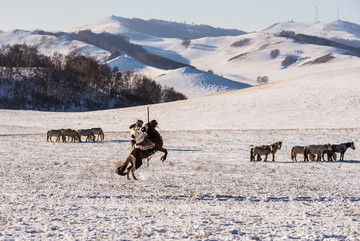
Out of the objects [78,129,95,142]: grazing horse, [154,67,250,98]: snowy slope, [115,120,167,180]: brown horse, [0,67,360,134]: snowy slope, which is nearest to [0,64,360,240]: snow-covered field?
[115,120,167,180]: brown horse

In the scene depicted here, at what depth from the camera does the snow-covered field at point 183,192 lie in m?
8.91

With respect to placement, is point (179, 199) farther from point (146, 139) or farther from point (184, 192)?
point (146, 139)

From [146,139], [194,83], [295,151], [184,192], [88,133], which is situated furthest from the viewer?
[194,83]

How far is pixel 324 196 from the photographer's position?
1295cm

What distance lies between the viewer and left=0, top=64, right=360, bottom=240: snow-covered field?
8906 mm

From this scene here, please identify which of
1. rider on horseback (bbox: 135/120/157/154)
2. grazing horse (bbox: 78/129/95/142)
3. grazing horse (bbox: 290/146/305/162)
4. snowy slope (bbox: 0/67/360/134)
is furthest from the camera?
snowy slope (bbox: 0/67/360/134)

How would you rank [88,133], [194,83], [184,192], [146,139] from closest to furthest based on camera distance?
1. [184,192]
2. [146,139]
3. [88,133]
4. [194,83]

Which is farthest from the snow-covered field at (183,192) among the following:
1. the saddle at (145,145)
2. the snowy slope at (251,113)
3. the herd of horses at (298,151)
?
the snowy slope at (251,113)

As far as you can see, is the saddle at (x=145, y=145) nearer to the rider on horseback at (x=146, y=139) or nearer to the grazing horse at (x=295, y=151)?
the rider on horseback at (x=146, y=139)

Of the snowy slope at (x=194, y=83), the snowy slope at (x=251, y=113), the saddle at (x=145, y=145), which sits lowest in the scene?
the saddle at (x=145, y=145)

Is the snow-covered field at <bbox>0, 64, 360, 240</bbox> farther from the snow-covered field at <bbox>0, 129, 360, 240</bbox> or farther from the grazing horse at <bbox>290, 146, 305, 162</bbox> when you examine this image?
the grazing horse at <bbox>290, 146, 305, 162</bbox>

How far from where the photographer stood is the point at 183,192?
13305mm

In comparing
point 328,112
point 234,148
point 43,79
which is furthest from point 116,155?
point 43,79

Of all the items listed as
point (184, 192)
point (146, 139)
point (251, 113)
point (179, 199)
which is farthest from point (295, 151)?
point (251, 113)
